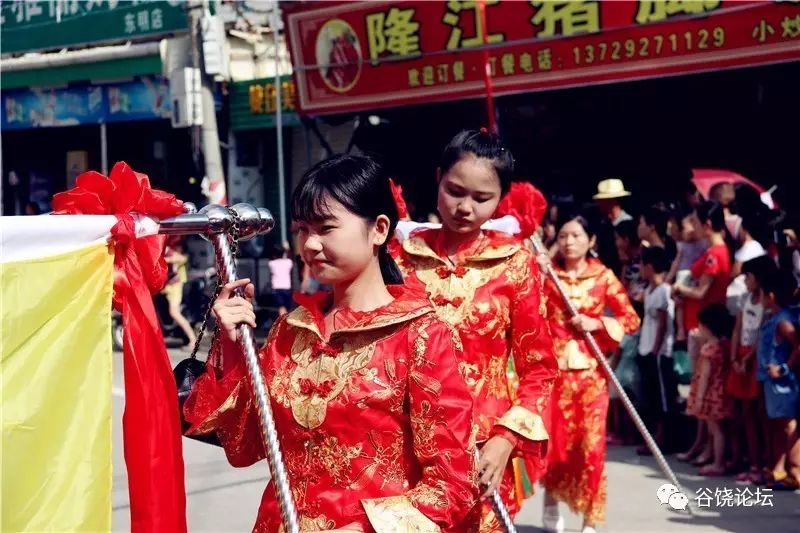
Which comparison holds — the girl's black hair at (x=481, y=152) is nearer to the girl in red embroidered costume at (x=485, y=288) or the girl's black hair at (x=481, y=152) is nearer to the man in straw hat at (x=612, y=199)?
the girl in red embroidered costume at (x=485, y=288)

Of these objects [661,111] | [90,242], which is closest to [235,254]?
[90,242]

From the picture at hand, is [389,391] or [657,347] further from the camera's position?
[657,347]

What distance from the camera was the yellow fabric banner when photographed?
2.20 m

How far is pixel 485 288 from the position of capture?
3.88m

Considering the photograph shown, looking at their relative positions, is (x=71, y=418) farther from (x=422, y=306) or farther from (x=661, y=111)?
(x=661, y=111)

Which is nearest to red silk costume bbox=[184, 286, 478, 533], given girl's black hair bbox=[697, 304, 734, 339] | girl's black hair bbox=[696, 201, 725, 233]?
girl's black hair bbox=[697, 304, 734, 339]

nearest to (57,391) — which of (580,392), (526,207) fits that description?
(526,207)

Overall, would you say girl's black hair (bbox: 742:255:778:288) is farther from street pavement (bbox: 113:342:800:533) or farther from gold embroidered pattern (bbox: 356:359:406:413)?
gold embroidered pattern (bbox: 356:359:406:413)

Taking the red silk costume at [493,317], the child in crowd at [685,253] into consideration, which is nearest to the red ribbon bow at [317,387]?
the red silk costume at [493,317]

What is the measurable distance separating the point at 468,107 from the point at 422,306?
1095 centimetres

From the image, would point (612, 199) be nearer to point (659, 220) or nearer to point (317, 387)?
point (659, 220)

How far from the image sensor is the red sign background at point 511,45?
9766 mm

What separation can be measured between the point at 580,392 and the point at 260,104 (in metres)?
10.1

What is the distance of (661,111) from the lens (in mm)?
11898
